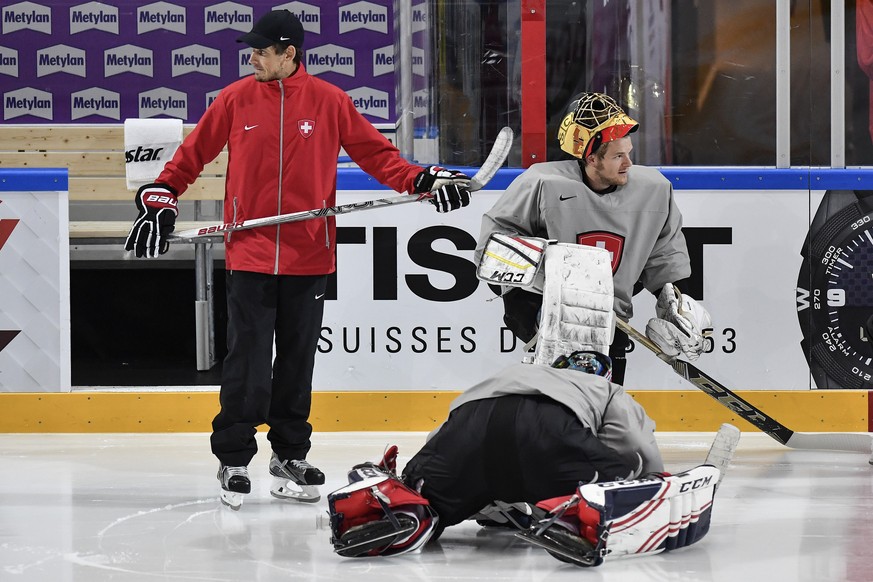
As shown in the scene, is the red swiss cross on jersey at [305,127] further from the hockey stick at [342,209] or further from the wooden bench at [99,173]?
the wooden bench at [99,173]

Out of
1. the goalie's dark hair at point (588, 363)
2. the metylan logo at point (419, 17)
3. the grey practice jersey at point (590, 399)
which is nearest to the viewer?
the grey practice jersey at point (590, 399)

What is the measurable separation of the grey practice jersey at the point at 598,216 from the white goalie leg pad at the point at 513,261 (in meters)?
0.19

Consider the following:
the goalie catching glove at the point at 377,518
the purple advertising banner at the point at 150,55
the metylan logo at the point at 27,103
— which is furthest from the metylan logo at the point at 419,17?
the metylan logo at the point at 27,103

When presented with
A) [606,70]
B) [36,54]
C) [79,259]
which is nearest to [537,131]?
[606,70]

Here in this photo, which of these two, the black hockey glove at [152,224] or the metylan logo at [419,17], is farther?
the metylan logo at [419,17]

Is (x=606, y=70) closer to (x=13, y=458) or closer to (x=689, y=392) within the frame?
(x=689, y=392)

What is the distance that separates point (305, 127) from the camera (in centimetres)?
359

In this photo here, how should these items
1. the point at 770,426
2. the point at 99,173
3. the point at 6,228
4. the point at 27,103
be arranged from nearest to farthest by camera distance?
1. the point at 770,426
2. the point at 6,228
3. the point at 99,173
4. the point at 27,103

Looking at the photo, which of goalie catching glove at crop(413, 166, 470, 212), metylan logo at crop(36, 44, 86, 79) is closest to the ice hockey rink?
goalie catching glove at crop(413, 166, 470, 212)

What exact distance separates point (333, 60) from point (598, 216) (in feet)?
14.1

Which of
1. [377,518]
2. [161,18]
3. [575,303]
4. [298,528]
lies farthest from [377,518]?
[161,18]

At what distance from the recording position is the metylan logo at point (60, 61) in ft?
25.5

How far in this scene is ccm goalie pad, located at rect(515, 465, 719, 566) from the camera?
2770 millimetres

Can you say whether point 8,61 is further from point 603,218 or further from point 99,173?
point 603,218
